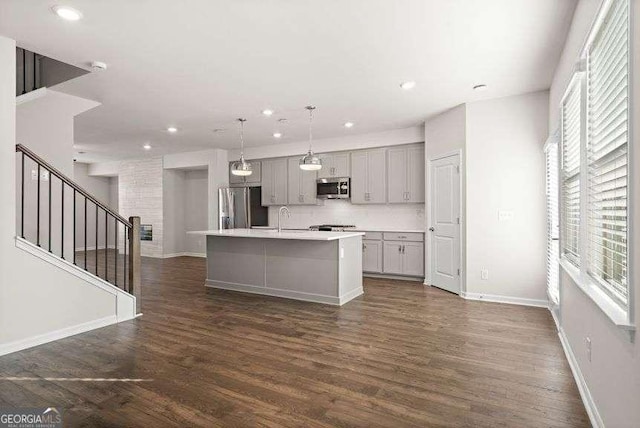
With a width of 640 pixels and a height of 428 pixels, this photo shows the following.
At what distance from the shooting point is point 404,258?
605cm

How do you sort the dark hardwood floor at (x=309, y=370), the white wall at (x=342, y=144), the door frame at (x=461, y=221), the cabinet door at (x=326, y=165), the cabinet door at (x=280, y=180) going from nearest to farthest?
the dark hardwood floor at (x=309, y=370) < the door frame at (x=461, y=221) < the white wall at (x=342, y=144) < the cabinet door at (x=326, y=165) < the cabinet door at (x=280, y=180)

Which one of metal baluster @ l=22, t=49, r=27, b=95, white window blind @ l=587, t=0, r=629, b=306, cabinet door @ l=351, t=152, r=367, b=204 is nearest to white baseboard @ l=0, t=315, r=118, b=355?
metal baluster @ l=22, t=49, r=27, b=95

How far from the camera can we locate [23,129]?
4.22m

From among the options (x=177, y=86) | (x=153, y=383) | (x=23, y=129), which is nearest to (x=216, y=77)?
(x=177, y=86)

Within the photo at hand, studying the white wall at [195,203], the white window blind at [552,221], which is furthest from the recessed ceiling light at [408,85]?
the white wall at [195,203]

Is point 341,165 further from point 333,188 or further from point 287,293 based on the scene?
point 287,293

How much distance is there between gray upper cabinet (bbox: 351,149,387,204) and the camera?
6.49 metres

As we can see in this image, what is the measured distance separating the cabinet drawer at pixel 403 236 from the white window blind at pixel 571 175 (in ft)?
8.95

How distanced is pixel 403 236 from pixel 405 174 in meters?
1.13

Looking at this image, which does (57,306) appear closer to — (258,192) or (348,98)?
(348,98)

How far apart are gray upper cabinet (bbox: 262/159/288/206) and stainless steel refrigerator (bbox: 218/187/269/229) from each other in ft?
0.79

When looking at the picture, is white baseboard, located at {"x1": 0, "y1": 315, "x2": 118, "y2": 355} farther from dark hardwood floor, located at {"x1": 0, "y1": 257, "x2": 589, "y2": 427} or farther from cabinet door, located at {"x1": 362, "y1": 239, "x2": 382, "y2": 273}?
cabinet door, located at {"x1": 362, "y1": 239, "x2": 382, "y2": 273}

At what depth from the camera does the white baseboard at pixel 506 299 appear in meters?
4.35

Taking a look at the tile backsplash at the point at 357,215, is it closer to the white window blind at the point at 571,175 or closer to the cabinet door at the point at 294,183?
the cabinet door at the point at 294,183
